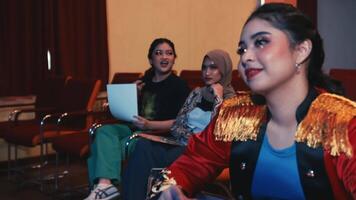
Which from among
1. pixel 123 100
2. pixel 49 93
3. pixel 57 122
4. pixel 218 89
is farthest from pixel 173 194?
pixel 49 93

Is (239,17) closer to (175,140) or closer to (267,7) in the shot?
(175,140)

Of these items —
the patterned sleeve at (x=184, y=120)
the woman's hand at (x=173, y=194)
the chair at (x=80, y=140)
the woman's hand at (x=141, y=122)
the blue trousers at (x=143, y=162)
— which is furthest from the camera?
the chair at (x=80, y=140)

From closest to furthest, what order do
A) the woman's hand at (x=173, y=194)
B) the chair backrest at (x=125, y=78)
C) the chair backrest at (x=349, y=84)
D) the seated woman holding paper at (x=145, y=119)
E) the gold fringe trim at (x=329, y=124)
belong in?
the gold fringe trim at (x=329, y=124), the woman's hand at (x=173, y=194), the chair backrest at (x=349, y=84), the seated woman holding paper at (x=145, y=119), the chair backrest at (x=125, y=78)

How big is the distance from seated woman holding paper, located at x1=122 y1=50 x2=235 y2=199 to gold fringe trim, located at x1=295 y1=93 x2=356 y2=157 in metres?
1.43

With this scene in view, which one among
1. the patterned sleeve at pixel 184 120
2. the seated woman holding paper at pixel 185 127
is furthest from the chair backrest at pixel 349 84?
the patterned sleeve at pixel 184 120

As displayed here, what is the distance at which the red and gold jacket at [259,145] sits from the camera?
3.92 feet

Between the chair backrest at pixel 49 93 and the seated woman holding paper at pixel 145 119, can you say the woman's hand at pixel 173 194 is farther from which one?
the chair backrest at pixel 49 93

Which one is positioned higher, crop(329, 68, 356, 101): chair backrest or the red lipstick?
the red lipstick

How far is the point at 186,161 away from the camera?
4.88 feet

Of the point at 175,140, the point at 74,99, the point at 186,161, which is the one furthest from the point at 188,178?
the point at 74,99

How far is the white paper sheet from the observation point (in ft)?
10.1

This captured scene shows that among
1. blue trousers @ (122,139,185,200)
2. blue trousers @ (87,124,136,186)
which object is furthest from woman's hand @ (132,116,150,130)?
blue trousers @ (122,139,185,200)

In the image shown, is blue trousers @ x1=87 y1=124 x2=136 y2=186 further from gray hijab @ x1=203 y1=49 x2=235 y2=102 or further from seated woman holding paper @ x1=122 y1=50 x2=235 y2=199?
gray hijab @ x1=203 y1=49 x2=235 y2=102

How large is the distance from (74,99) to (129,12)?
6.05ft
